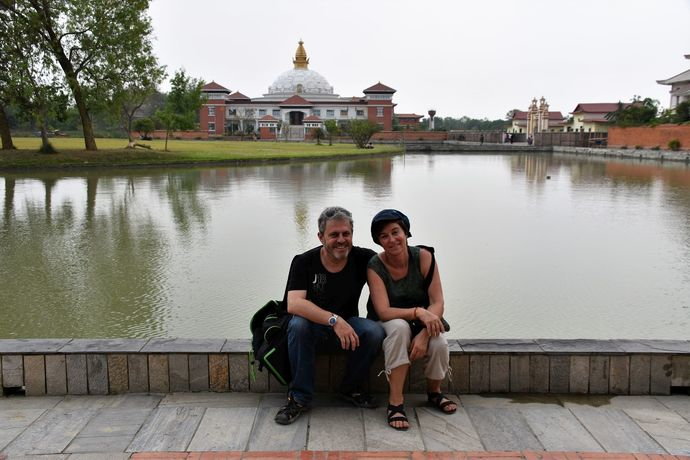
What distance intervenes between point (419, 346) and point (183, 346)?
1223mm

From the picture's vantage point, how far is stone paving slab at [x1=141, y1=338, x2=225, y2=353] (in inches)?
131

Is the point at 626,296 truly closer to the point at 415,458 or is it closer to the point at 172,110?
the point at 415,458

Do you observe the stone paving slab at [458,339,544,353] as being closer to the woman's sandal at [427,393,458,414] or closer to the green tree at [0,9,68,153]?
the woman's sandal at [427,393,458,414]

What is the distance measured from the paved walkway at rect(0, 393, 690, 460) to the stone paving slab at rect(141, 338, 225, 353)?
0.22m

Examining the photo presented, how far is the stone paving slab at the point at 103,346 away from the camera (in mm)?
3314

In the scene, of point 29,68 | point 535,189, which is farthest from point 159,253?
point 29,68

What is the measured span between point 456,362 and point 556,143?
50.7 meters

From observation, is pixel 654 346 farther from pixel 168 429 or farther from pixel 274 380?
pixel 168 429

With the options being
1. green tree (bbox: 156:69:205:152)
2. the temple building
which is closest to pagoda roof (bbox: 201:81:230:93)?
the temple building

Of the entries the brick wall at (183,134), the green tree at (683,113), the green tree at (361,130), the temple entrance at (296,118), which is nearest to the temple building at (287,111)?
the temple entrance at (296,118)

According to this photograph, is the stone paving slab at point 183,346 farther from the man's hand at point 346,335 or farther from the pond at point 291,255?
the pond at point 291,255

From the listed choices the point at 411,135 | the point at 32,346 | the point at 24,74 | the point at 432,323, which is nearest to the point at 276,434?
the point at 432,323

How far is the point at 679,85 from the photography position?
4994 cm

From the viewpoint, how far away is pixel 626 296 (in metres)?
6.08
